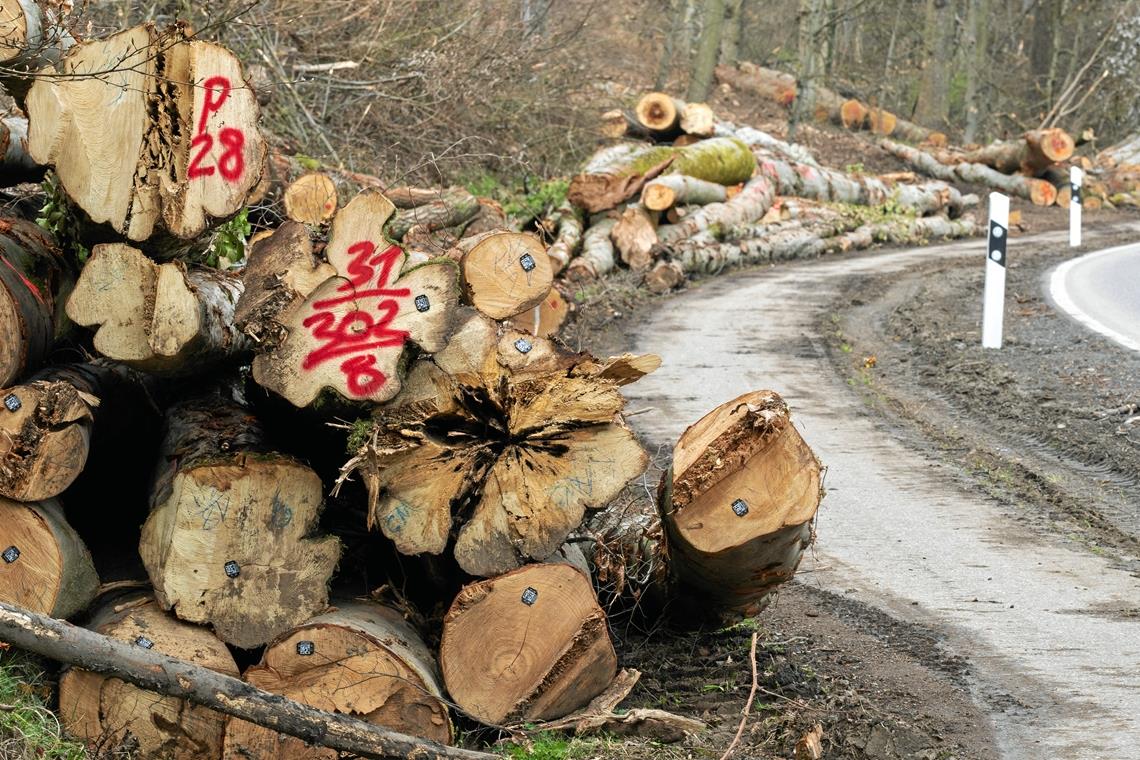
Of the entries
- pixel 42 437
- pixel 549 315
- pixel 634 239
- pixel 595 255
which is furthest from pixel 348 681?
pixel 634 239

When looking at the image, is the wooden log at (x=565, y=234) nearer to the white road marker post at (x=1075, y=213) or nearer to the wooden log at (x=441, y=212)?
the wooden log at (x=441, y=212)

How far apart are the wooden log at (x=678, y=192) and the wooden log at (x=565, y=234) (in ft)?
3.44

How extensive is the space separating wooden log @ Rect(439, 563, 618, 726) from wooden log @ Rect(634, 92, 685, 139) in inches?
704

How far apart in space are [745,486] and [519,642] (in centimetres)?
98

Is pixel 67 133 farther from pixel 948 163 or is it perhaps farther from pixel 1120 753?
pixel 948 163

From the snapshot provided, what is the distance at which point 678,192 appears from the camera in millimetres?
17844

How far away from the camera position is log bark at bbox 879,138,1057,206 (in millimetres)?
26766

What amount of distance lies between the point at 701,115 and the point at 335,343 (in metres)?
18.2

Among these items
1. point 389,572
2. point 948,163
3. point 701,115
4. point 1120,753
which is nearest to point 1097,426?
point 1120,753

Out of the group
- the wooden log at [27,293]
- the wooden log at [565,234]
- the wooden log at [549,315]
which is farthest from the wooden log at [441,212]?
the wooden log at [27,293]

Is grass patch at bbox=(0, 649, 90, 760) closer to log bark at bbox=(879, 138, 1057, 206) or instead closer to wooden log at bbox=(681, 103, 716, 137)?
wooden log at bbox=(681, 103, 716, 137)

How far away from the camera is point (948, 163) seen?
92.2 feet

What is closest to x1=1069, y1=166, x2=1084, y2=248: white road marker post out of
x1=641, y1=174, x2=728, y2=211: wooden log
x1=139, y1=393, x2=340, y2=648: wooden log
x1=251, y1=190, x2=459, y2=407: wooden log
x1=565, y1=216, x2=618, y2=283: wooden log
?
x1=641, y1=174, x2=728, y2=211: wooden log

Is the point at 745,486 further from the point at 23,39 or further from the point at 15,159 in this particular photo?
the point at 15,159
